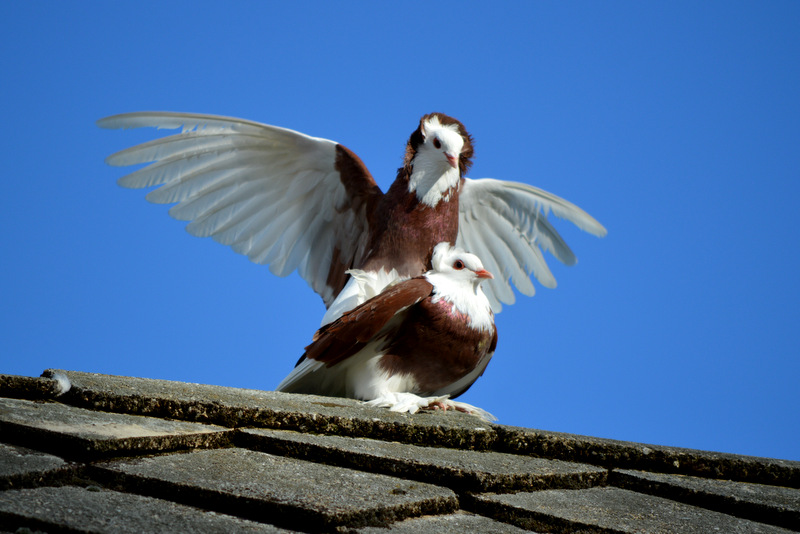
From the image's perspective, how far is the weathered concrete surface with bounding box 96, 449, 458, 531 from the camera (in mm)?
1125

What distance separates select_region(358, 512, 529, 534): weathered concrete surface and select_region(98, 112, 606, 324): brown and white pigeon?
4.92 ft

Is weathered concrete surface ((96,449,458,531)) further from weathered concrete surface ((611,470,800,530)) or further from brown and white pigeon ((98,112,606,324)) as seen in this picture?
brown and white pigeon ((98,112,606,324))

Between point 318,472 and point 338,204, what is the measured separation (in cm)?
198

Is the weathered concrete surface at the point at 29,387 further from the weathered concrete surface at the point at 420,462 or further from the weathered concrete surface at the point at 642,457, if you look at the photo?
the weathered concrete surface at the point at 642,457

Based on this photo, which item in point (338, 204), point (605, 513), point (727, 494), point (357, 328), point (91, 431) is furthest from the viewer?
point (338, 204)

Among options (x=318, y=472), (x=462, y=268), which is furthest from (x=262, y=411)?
(x=462, y=268)

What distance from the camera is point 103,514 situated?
103cm

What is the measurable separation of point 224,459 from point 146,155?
77.9 inches

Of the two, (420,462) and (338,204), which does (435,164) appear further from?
(420,462)

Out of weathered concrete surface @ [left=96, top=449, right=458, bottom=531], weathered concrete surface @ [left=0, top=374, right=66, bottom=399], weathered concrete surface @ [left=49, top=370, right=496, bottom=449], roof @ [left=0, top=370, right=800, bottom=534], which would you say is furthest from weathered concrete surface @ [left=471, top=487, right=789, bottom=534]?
weathered concrete surface @ [left=0, top=374, right=66, bottom=399]

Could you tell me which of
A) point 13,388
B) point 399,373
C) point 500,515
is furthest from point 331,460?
point 399,373

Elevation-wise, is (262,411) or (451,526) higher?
(262,411)

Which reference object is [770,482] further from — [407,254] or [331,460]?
[407,254]

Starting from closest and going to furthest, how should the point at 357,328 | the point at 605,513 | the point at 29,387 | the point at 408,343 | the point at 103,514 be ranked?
the point at 103,514
the point at 605,513
the point at 29,387
the point at 357,328
the point at 408,343
